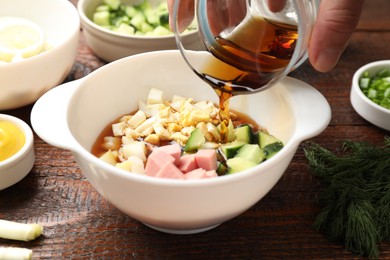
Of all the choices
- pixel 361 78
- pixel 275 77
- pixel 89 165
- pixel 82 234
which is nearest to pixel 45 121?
pixel 89 165

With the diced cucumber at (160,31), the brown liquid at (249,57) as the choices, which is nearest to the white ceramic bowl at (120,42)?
the diced cucumber at (160,31)

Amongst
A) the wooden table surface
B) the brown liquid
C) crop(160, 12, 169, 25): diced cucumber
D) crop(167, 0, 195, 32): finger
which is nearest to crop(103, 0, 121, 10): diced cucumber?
crop(160, 12, 169, 25): diced cucumber

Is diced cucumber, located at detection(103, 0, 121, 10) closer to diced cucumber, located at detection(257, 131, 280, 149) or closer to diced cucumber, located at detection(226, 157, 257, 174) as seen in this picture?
diced cucumber, located at detection(257, 131, 280, 149)

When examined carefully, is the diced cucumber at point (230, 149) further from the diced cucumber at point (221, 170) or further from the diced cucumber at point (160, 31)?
the diced cucumber at point (160, 31)

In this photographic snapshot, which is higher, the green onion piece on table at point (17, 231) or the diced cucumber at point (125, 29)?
the diced cucumber at point (125, 29)

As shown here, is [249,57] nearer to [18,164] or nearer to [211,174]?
[211,174]
